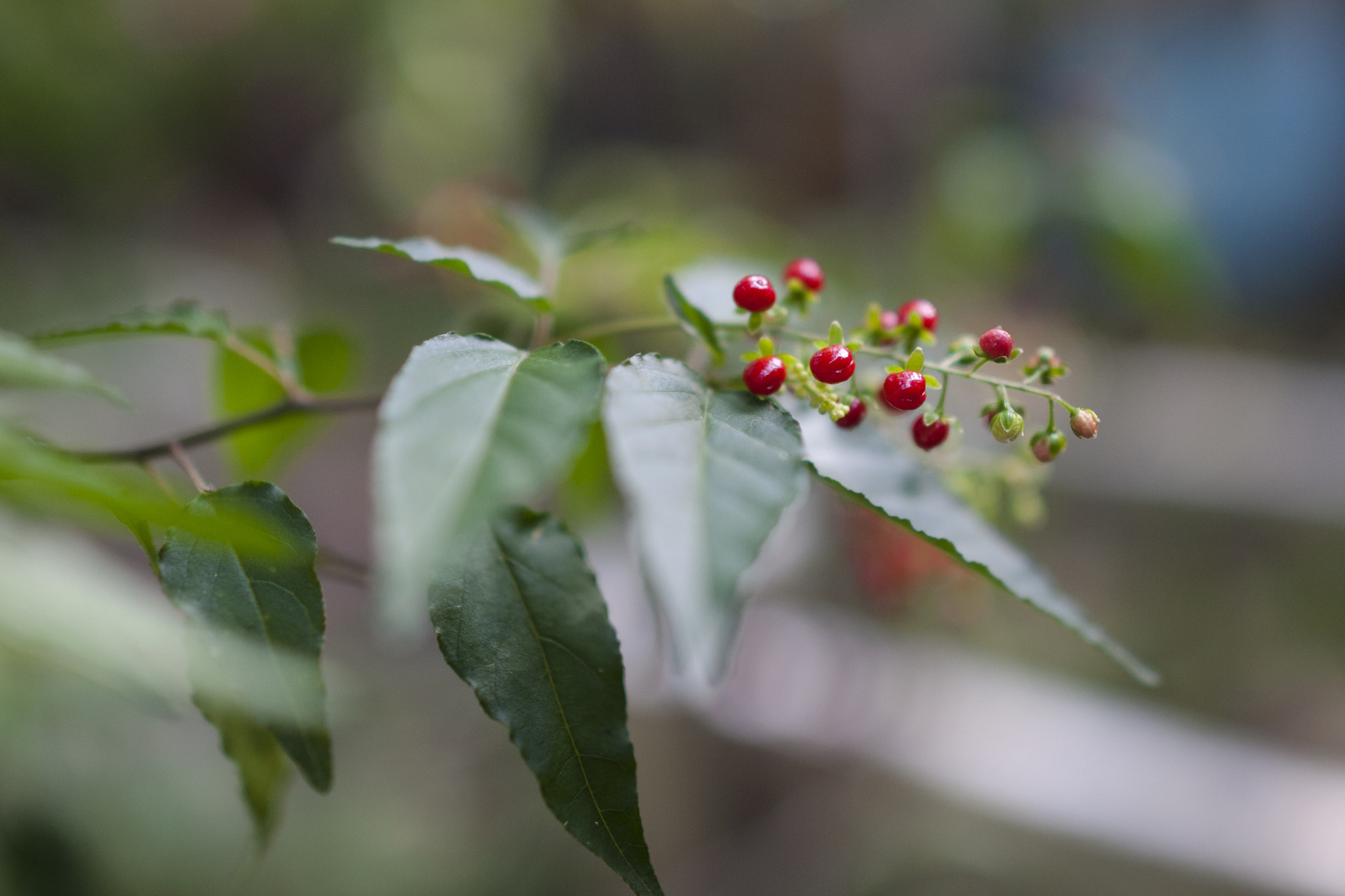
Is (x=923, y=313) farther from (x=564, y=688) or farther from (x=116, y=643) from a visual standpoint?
(x=116, y=643)

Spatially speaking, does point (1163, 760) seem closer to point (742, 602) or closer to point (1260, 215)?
point (742, 602)

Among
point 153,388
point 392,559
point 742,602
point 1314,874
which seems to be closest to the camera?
point 392,559

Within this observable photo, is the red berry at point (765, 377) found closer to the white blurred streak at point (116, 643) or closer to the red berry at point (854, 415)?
the red berry at point (854, 415)

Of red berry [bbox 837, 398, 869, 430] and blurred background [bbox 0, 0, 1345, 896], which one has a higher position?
red berry [bbox 837, 398, 869, 430]

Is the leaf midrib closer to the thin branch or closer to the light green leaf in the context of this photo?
the thin branch

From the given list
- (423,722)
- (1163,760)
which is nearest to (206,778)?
(423,722)

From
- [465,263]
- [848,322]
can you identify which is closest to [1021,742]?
[848,322]

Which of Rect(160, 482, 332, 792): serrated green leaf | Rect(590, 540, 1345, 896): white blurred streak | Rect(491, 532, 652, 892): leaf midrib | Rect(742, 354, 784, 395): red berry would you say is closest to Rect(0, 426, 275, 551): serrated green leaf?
Rect(160, 482, 332, 792): serrated green leaf
